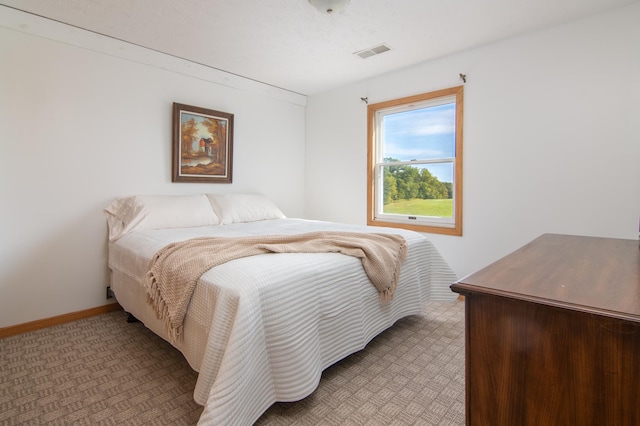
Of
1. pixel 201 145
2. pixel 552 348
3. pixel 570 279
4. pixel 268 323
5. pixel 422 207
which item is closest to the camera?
pixel 552 348

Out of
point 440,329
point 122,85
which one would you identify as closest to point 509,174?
point 440,329

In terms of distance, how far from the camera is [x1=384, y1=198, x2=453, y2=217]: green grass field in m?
3.29

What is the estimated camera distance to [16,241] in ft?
7.75

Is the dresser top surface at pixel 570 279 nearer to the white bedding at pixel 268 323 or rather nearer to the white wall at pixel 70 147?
the white bedding at pixel 268 323

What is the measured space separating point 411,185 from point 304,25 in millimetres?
1945

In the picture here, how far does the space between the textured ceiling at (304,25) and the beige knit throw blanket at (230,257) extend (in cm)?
164

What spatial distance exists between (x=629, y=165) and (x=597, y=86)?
2.10 ft

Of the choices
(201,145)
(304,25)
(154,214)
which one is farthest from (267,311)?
(201,145)

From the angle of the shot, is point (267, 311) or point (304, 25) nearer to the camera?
point (267, 311)

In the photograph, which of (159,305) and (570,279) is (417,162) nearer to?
(570,279)

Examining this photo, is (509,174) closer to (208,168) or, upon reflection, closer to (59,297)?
(208,168)

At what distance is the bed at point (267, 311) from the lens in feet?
4.18

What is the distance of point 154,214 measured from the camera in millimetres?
2672

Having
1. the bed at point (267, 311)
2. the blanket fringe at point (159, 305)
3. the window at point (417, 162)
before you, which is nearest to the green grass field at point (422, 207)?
the window at point (417, 162)
